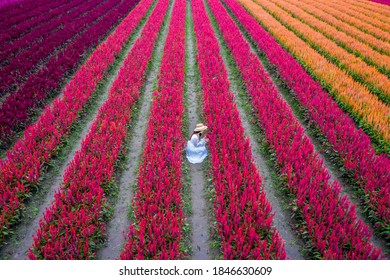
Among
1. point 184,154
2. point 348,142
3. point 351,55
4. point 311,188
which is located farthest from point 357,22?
point 311,188

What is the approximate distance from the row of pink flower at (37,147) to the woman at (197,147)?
3.14 metres

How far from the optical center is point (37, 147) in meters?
6.21

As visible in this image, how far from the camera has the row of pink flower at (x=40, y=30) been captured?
12314 mm

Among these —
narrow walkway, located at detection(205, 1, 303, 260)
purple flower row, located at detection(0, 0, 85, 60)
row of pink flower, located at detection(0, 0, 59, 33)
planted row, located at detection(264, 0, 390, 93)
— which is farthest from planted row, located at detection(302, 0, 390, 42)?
row of pink flower, located at detection(0, 0, 59, 33)

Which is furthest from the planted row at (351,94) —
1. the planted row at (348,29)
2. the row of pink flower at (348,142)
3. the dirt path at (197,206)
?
the dirt path at (197,206)

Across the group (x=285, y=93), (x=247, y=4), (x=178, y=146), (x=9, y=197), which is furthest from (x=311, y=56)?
(x=247, y=4)

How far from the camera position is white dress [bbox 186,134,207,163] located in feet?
20.5

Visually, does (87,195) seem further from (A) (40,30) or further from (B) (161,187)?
(A) (40,30)

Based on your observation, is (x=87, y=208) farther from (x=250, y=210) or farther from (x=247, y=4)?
(x=247, y=4)

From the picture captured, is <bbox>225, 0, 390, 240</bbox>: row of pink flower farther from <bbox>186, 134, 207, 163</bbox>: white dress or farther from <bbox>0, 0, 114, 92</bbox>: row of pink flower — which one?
<bbox>0, 0, 114, 92</bbox>: row of pink flower

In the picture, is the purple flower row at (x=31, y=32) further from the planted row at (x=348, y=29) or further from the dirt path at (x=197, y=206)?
the planted row at (x=348, y=29)

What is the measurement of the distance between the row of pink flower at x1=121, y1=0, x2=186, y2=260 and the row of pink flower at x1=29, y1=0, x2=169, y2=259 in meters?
0.64

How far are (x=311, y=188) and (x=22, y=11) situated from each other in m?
23.3

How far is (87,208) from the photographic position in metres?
4.77
